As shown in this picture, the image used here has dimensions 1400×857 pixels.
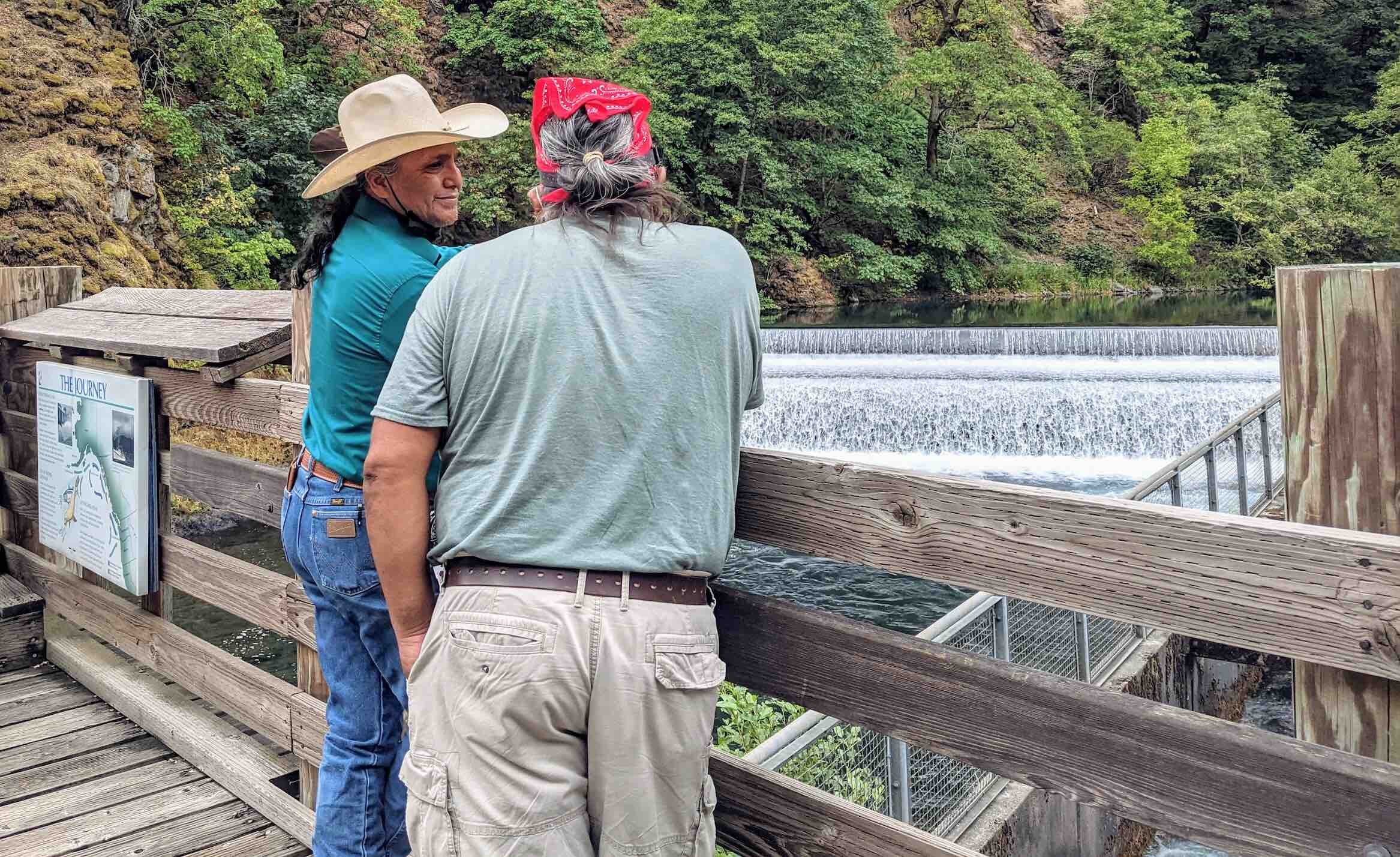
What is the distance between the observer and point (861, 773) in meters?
3.70

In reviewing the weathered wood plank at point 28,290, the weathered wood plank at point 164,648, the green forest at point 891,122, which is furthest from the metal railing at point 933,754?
the green forest at point 891,122

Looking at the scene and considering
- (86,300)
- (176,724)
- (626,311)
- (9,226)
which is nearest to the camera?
(626,311)

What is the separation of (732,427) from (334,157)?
3.83 feet

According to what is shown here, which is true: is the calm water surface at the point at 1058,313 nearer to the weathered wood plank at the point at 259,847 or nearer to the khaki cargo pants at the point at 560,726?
the weathered wood plank at the point at 259,847

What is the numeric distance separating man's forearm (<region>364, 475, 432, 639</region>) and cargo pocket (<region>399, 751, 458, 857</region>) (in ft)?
0.81

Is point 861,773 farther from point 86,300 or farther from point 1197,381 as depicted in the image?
point 1197,381

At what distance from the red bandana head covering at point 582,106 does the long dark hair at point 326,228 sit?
59 cm

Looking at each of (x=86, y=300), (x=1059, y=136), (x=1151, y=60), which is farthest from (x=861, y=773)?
(x=1151, y=60)

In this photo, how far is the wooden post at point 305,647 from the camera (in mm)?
2742

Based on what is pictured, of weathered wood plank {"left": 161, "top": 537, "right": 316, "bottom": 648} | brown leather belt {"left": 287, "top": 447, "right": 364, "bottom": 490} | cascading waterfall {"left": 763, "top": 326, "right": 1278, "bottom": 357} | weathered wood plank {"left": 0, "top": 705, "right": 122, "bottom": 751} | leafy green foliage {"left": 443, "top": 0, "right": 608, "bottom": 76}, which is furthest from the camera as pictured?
leafy green foliage {"left": 443, "top": 0, "right": 608, "bottom": 76}

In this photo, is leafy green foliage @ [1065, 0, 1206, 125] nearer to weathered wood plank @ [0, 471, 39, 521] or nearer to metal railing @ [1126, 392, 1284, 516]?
metal railing @ [1126, 392, 1284, 516]

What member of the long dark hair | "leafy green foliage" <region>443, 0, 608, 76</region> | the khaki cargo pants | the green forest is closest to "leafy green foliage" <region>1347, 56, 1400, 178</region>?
the green forest

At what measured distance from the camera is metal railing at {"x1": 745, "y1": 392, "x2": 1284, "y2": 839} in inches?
136

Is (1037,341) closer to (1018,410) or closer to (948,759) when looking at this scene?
(1018,410)
